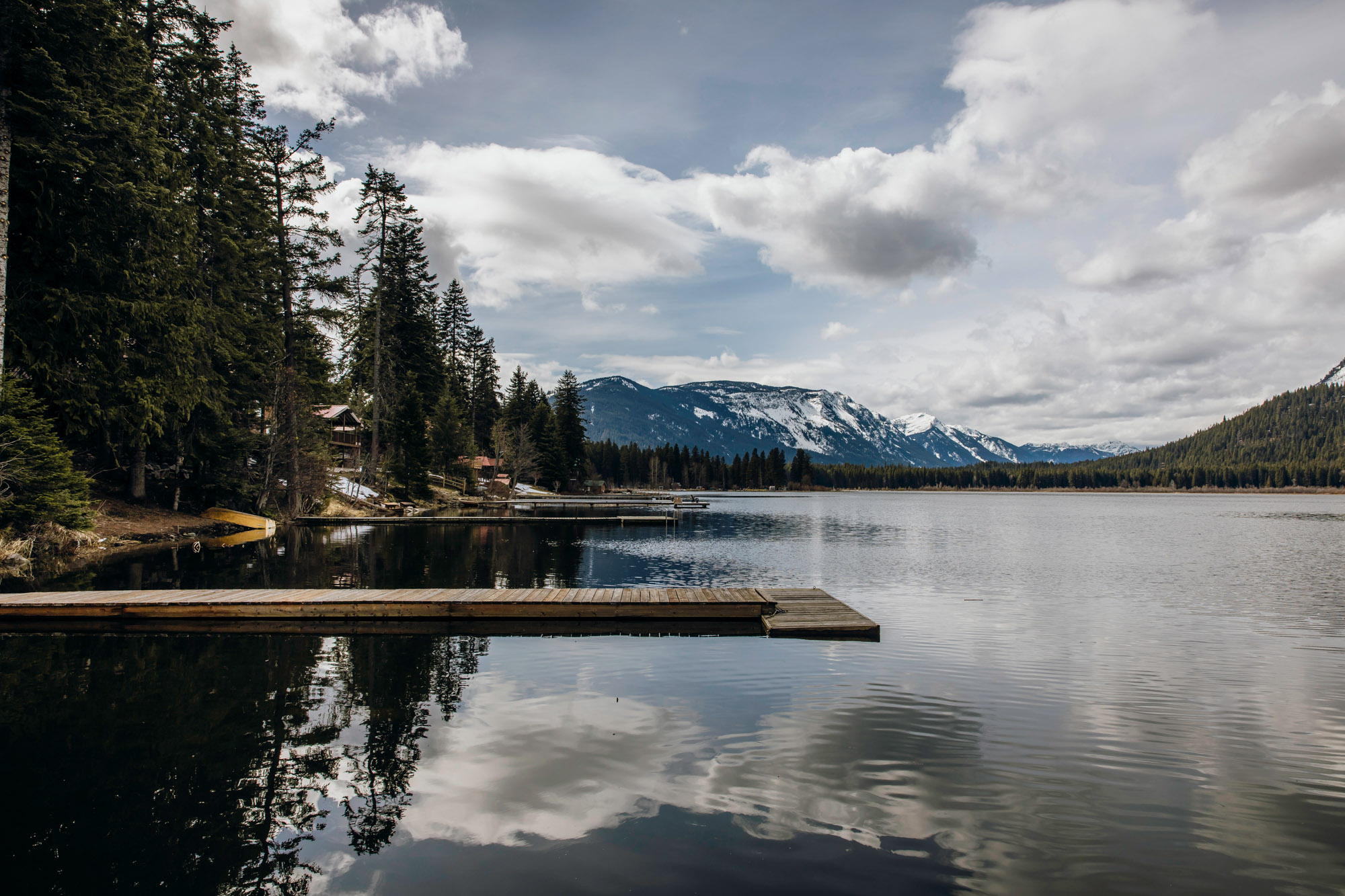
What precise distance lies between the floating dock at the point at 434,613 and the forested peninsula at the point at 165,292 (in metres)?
9.61

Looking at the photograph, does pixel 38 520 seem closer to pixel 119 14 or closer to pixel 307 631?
pixel 307 631

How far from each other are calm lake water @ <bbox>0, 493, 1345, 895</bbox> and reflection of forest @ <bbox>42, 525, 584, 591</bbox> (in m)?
2.98

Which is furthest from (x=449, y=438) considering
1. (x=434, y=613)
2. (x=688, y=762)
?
(x=688, y=762)

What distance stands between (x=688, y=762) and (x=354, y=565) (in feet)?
65.1

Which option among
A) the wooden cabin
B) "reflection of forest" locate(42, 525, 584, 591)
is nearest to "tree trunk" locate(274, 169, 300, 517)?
"reflection of forest" locate(42, 525, 584, 591)

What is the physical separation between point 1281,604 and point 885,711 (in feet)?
57.5

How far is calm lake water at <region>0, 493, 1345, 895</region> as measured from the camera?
18.4 feet

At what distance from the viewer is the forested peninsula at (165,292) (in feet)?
70.2

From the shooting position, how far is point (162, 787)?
673cm

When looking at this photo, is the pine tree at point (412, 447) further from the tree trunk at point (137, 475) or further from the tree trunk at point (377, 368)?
the tree trunk at point (137, 475)

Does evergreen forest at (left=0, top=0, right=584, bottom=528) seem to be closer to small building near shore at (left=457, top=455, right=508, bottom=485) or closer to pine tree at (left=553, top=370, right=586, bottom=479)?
small building near shore at (left=457, top=455, right=508, bottom=485)

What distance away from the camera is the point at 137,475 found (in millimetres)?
31750

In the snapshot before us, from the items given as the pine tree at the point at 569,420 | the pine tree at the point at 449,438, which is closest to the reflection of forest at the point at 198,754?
the pine tree at the point at 449,438

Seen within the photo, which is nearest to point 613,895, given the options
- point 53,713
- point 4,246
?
point 53,713
